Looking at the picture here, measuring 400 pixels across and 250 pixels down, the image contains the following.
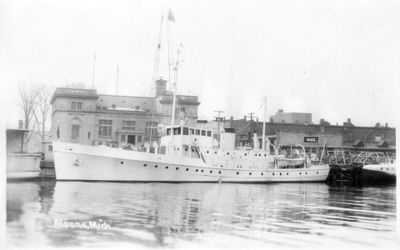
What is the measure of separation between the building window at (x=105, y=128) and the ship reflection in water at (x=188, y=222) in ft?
65.2

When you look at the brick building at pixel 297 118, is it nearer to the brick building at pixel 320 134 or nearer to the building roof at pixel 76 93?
the brick building at pixel 320 134

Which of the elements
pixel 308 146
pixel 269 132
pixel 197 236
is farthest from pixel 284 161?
pixel 197 236

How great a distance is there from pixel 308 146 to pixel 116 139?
16.6 meters

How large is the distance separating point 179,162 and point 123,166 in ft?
9.65

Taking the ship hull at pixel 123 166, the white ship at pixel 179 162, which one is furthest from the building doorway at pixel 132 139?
the ship hull at pixel 123 166

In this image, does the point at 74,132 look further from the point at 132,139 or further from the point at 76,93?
the point at 132,139

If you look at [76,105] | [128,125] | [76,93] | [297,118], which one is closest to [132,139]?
[128,125]

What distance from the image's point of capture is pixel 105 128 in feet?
115

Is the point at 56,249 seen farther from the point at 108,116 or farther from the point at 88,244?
the point at 108,116

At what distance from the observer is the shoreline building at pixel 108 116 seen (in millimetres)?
33156

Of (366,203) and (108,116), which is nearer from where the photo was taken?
(366,203)

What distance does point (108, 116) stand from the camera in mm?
35062

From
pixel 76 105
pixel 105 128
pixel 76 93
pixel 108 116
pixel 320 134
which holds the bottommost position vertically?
pixel 105 128

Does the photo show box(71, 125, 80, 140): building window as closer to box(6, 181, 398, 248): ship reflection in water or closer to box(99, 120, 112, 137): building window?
box(99, 120, 112, 137): building window
